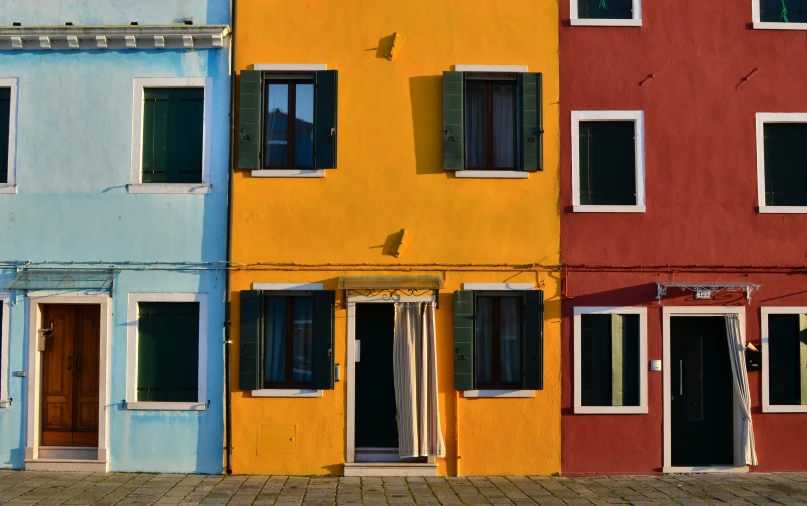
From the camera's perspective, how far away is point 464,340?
13.7 m

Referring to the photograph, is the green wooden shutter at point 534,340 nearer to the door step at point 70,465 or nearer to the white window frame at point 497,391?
the white window frame at point 497,391

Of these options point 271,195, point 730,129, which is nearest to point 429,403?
point 271,195

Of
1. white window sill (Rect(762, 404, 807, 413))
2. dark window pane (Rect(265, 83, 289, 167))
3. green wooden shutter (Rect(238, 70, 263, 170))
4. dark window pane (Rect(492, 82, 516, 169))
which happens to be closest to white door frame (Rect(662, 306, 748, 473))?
white window sill (Rect(762, 404, 807, 413))

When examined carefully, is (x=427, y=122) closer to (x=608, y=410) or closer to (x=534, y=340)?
(x=534, y=340)

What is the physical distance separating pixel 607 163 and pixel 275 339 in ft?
18.9

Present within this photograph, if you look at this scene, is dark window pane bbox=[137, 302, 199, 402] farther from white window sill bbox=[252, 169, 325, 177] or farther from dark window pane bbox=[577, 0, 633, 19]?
dark window pane bbox=[577, 0, 633, 19]

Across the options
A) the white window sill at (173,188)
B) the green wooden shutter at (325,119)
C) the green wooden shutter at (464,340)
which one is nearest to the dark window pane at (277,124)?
the green wooden shutter at (325,119)

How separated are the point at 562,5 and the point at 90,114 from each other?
24.4 ft

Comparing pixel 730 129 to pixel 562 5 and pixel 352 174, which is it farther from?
pixel 352 174

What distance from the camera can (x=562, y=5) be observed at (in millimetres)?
14250

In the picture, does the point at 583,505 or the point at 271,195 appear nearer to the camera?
the point at 583,505

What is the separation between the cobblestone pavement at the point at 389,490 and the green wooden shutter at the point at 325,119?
4758mm

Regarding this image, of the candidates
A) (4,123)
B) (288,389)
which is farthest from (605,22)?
(4,123)

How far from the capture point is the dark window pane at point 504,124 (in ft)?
46.7
